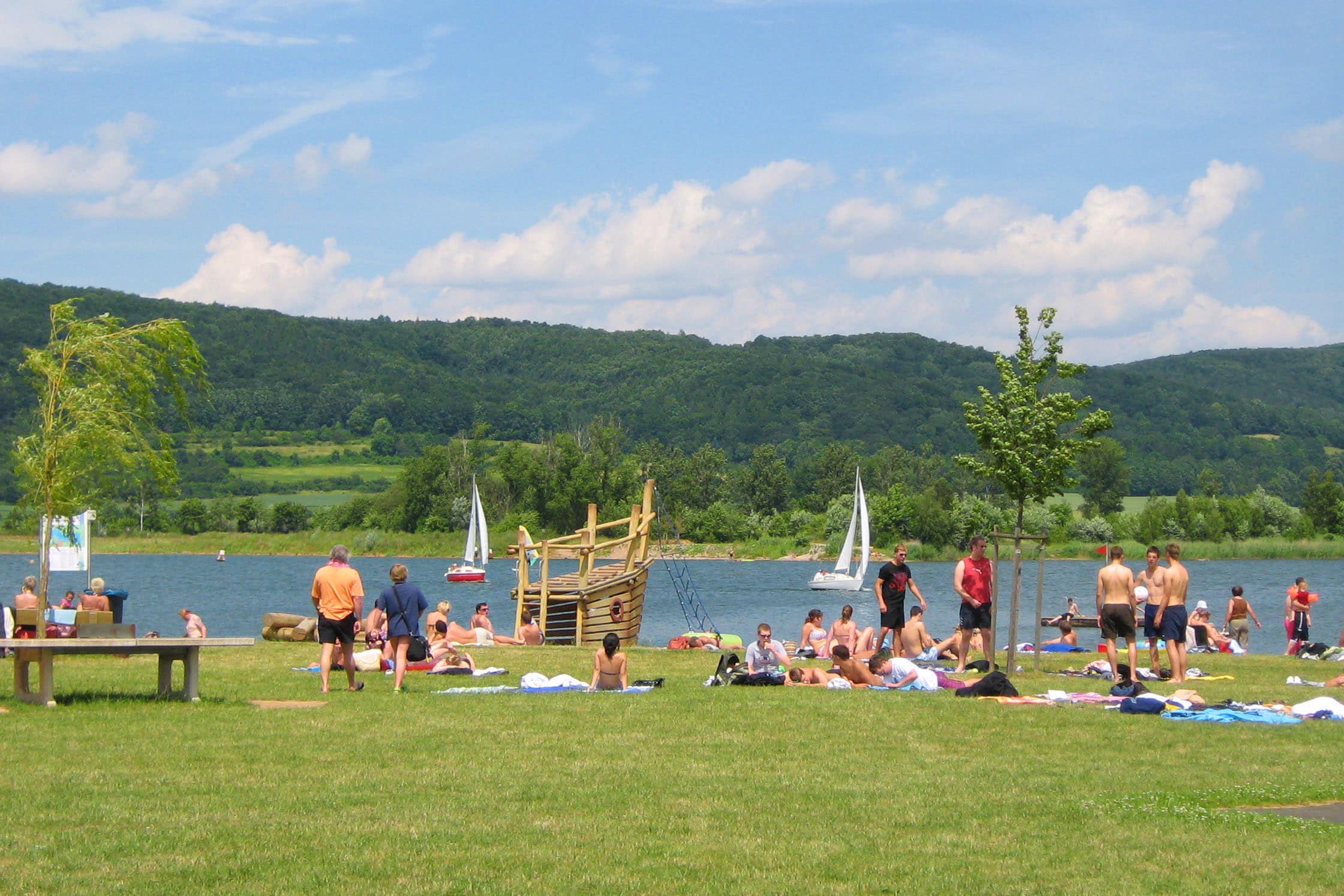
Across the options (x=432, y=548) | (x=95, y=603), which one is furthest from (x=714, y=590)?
(x=95, y=603)

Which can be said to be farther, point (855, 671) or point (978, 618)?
point (978, 618)

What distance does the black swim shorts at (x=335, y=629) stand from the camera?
47.9 feet

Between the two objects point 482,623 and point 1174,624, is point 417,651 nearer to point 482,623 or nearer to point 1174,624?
point 482,623

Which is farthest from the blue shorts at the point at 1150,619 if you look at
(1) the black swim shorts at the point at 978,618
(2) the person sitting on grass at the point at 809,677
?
(2) the person sitting on grass at the point at 809,677

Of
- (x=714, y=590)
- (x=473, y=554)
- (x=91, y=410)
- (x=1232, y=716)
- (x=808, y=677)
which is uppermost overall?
(x=91, y=410)

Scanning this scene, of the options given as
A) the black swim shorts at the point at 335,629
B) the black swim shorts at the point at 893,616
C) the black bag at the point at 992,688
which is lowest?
the black bag at the point at 992,688

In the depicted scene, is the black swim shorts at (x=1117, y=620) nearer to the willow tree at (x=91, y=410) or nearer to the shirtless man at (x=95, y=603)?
the willow tree at (x=91, y=410)

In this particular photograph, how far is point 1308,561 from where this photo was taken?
3974 inches

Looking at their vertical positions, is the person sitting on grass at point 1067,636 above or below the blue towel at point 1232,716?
below

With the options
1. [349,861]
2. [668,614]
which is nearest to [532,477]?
[668,614]

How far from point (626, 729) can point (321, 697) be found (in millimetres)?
3879

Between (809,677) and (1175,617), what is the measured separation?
4463mm

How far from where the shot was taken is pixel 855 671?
15742mm

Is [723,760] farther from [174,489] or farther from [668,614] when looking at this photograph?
[668,614]
